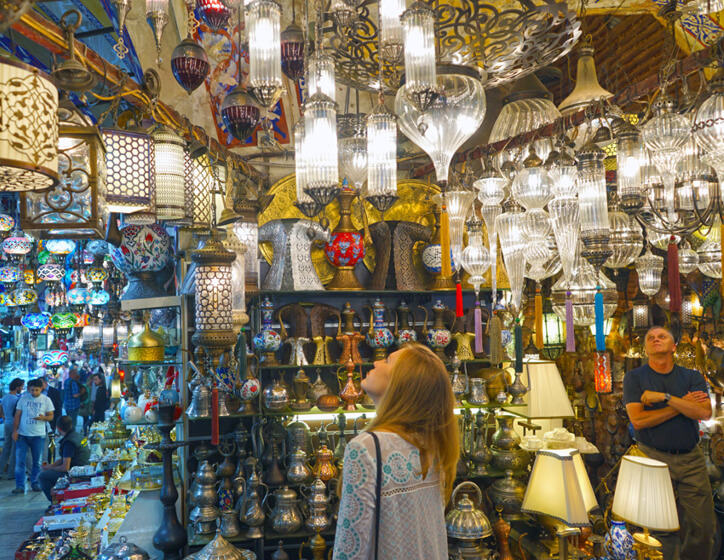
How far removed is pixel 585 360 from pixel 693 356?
151 cm

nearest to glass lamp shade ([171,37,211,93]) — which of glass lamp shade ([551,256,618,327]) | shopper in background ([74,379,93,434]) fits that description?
glass lamp shade ([551,256,618,327])

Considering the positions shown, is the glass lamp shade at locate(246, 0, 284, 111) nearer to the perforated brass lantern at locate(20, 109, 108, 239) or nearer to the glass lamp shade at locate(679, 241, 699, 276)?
the perforated brass lantern at locate(20, 109, 108, 239)

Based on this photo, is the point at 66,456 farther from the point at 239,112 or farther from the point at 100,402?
the point at 239,112

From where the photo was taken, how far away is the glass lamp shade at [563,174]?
253 centimetres

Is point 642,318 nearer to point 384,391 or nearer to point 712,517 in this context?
point 712,517

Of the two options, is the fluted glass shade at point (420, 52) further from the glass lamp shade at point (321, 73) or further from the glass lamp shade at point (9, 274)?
the glass lamp shade at point (9, 274)

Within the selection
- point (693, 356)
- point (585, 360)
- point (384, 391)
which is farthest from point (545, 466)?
point (585, 360)

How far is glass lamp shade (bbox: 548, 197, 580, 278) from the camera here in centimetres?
259

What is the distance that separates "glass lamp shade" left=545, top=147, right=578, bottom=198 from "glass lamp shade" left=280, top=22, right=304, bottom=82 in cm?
117

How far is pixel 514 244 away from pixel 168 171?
5.61 feet

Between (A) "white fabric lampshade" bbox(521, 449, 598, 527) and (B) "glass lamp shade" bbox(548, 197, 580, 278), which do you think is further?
(A) "white fabric lampshade" bbox(521, 449, 598, 527)

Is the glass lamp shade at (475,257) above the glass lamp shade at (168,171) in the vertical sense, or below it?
below

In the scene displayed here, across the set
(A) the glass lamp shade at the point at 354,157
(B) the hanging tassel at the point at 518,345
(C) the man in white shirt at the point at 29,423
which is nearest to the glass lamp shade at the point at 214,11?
(A) the glass lamp shade at the point at 354,157

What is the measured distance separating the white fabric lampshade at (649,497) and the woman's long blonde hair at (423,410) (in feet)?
5.10
